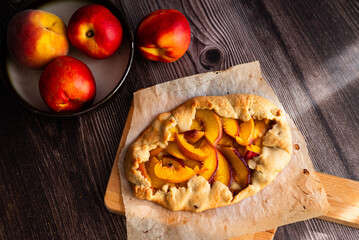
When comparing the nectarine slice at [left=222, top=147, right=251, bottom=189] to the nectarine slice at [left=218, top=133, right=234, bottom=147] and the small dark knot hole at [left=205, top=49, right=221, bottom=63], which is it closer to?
the nectarine slice at [left=218, top=133, right=234, bottom=147]

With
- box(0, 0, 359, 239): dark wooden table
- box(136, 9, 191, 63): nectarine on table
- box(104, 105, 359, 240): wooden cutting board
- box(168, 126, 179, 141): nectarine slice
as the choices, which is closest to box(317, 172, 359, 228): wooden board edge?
box(104, 105, 359, 240): wooden cutting board

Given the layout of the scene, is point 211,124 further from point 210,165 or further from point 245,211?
point 245,211

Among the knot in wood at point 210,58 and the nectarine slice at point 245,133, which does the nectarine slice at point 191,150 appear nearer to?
the nectarine slice at point 245,133

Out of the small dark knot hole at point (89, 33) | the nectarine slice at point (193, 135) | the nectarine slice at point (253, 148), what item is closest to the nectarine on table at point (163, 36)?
the small dark knot hole at point (89, 33)

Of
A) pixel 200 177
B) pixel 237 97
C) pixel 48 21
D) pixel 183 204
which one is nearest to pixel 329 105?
pixel 237 97

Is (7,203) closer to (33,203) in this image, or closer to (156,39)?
(33,203)
